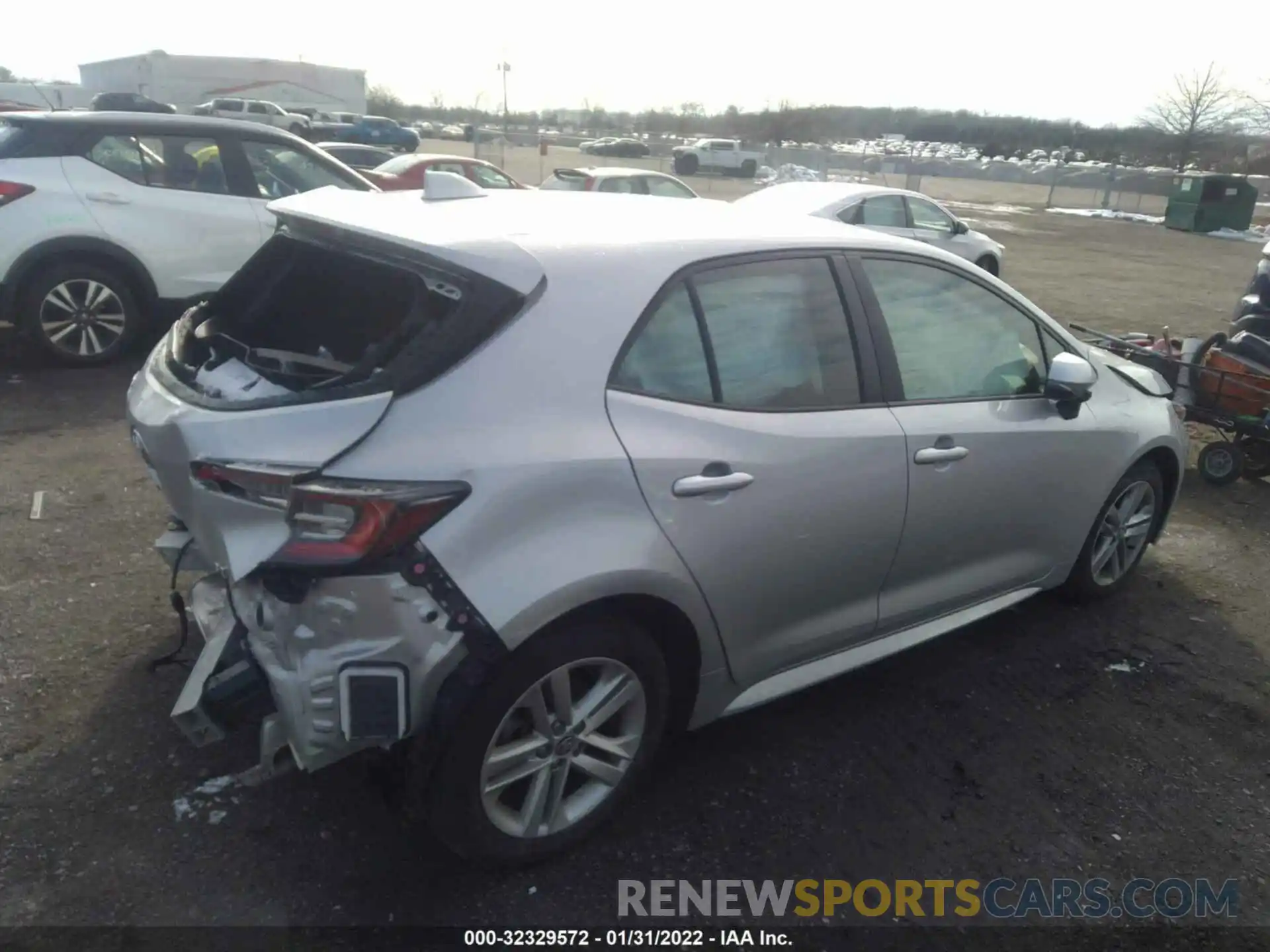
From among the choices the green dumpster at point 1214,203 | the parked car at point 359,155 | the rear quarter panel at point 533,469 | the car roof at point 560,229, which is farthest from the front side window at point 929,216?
the green dumpster at point 1214,203

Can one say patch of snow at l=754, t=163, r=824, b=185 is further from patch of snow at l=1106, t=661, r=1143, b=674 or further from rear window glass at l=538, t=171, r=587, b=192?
patch of snow at l=1106, t=661, r=1143, b=674

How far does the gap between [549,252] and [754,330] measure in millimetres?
718

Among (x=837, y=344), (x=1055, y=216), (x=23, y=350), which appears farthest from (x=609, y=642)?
(x=1055, y=216)

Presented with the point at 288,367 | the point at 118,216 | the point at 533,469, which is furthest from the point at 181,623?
the point at 118,216

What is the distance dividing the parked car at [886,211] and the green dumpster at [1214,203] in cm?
1818

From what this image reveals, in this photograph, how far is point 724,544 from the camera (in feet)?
9.18

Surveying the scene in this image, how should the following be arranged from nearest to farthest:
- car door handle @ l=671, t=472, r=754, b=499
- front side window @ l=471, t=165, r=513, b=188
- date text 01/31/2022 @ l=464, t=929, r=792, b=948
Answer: date text 01/31/2022 @ l=464, t=929, r=792, b=948
car door handle @ l=671, t=472, r=754, b=499
front side window @ l=471, t=165, r=513, b=188

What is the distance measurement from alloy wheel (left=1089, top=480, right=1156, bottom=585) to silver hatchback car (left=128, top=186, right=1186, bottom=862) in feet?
3.15

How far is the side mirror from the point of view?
3.68m

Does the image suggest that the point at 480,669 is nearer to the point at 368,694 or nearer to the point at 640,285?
the point at 368,694

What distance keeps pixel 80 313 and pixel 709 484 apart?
639 cm

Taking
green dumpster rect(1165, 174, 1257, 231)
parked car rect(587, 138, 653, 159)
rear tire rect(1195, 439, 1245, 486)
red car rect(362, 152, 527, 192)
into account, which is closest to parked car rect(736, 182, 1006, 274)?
red car rect(362, 152, 527, 192)

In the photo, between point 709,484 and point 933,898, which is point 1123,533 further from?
point 709,484

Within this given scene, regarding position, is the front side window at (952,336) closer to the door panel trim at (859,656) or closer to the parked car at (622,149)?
the door panel trim at (859,656)
